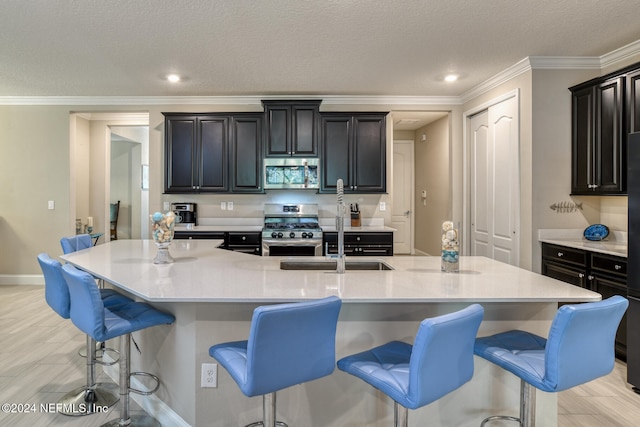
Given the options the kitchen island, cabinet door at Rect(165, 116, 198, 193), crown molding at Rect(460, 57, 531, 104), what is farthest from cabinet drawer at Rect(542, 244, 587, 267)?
cabinet door at Rect(165, 116, 198, 193)

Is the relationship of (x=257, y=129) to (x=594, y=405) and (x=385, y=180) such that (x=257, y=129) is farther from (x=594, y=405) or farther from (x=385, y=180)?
(x=594, y=405)

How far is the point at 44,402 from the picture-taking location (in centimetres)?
245

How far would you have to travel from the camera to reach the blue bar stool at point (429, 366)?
1.34m

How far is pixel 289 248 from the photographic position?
15.4 ft

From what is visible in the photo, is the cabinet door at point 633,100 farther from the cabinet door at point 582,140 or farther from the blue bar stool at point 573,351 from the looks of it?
the blue bar stool at point 573,351

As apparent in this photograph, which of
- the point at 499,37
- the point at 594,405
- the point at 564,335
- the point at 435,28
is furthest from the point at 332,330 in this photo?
the point at 499,37

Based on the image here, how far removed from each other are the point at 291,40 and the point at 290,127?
5.43ft

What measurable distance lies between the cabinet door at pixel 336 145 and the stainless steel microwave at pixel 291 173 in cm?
16

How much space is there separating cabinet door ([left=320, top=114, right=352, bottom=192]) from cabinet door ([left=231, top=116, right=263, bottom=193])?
32.9 inches

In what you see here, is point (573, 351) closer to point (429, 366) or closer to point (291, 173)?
point (429, 366)

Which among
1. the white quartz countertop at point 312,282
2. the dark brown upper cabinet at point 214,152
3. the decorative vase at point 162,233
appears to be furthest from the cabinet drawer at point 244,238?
the decorative vase at point 162,233

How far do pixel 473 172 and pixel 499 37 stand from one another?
6.65 feet

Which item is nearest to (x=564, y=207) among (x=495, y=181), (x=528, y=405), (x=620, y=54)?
(x=495, y=181)

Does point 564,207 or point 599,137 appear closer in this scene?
point 599,137
